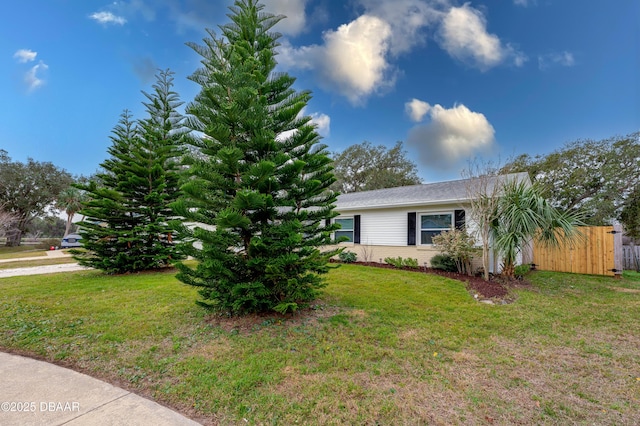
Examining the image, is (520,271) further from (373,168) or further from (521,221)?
(373,168)

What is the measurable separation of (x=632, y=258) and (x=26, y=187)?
43.7m

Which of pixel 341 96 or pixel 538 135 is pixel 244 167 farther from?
pixel 538 135

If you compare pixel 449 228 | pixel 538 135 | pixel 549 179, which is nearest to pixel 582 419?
pixel 449 228

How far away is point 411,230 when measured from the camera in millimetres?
10250

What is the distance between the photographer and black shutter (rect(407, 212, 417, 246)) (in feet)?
33.3

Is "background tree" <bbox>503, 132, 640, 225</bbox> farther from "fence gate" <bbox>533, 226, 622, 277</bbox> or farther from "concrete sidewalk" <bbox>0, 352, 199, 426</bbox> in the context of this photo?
"concrete sidewalk" <bbox>0, 352, 199, 426</bbox>

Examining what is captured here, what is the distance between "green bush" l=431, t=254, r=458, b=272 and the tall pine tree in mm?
8754

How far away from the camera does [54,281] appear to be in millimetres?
8055

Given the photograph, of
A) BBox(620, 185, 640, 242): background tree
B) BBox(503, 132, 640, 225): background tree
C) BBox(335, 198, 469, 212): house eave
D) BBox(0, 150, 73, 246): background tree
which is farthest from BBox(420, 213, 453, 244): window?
BBox(0, 150, 73, 246): background tree

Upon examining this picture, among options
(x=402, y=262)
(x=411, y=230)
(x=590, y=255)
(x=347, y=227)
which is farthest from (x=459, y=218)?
(x=347, y=227)

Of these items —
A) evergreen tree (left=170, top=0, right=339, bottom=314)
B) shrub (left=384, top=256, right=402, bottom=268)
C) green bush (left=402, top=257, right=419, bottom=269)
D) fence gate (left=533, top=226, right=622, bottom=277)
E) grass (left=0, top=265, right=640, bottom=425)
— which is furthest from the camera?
shrub (left=384, top=256, right=402, bottom=268)

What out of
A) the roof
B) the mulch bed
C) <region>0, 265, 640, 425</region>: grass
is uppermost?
the roof

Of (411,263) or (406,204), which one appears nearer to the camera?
(411,263)

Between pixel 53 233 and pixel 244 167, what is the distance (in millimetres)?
63072
